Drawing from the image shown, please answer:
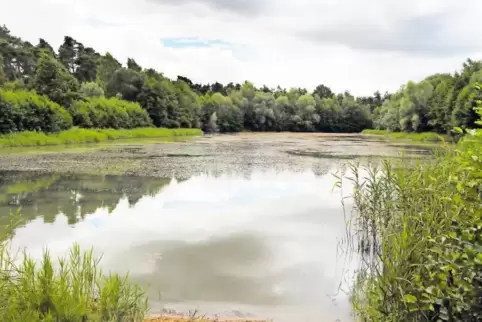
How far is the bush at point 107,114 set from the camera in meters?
41.2

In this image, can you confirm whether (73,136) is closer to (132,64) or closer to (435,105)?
(435,105)

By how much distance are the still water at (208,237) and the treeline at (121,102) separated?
1995 cm

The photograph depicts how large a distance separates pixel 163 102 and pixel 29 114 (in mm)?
30534

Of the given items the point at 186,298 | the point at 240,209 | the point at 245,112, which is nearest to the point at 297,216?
the point at 240,209

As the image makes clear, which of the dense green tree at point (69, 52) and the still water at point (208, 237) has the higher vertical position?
the dense green tree at point (69, 52)

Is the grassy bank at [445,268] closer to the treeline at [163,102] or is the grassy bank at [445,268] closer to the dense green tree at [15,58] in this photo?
the treeline at [163,102]

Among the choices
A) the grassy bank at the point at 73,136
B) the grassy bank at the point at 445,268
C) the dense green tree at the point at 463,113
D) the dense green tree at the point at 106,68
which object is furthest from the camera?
the dense green tree at the point at 106,68

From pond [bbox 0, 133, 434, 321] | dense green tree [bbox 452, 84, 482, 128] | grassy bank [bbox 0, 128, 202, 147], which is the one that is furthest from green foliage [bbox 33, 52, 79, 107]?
dense green tree [bbox 452, 84, 482, 128]

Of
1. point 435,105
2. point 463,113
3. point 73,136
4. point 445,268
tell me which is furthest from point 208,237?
point 435,105

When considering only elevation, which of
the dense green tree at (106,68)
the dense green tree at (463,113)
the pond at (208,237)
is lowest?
the pond at (208,237)

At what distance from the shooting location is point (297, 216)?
10.7 metres

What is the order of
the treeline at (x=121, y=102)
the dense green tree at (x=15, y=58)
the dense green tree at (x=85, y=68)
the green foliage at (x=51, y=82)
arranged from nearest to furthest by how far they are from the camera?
the treeline at (x=121, y=102), the green foliage at (x=51, y=82), the dense green tree at (x=15, y=58), the dense green tree at (x=85, y=68)

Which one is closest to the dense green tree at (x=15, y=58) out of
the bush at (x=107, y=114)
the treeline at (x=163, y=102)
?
the treeline at (x=163, y=102)

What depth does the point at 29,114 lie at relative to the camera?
31719 mm
